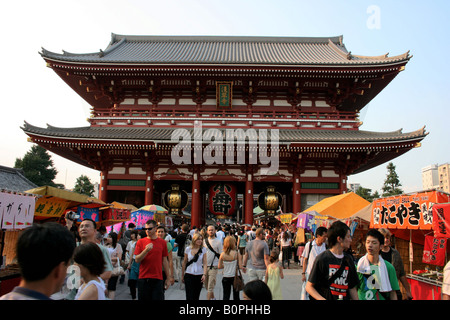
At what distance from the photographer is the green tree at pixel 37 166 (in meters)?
40.5

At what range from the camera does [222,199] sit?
18.0 m

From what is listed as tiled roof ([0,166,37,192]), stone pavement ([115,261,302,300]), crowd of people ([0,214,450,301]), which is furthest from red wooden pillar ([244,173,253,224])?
tiled roof ([0,166,37,192])

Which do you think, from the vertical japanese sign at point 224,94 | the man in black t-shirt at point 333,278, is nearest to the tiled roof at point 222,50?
the vertical japanese sign at point 224,94

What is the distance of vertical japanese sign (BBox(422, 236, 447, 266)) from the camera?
6551 mm

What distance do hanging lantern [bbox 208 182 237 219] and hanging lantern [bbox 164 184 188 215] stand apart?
175cm

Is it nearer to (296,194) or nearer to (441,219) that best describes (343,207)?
(441,219)

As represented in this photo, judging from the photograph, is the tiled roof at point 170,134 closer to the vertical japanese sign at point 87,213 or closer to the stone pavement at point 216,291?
the vertical japanese sign at point 87,213

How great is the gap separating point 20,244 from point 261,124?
16606 millimetres

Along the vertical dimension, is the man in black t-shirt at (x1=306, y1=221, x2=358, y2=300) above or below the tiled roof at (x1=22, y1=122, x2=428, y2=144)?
below

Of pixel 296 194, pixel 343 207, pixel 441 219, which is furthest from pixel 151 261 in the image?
pixel 296 194

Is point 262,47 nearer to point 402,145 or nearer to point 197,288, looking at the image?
point 402,145

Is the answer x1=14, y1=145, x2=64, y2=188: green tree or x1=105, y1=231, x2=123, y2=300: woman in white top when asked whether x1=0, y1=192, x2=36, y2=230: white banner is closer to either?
x1=105, y1=231, x2=123, y2=300: woman in white top

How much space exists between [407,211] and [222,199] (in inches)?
469

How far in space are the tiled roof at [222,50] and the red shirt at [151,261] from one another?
1496cm
